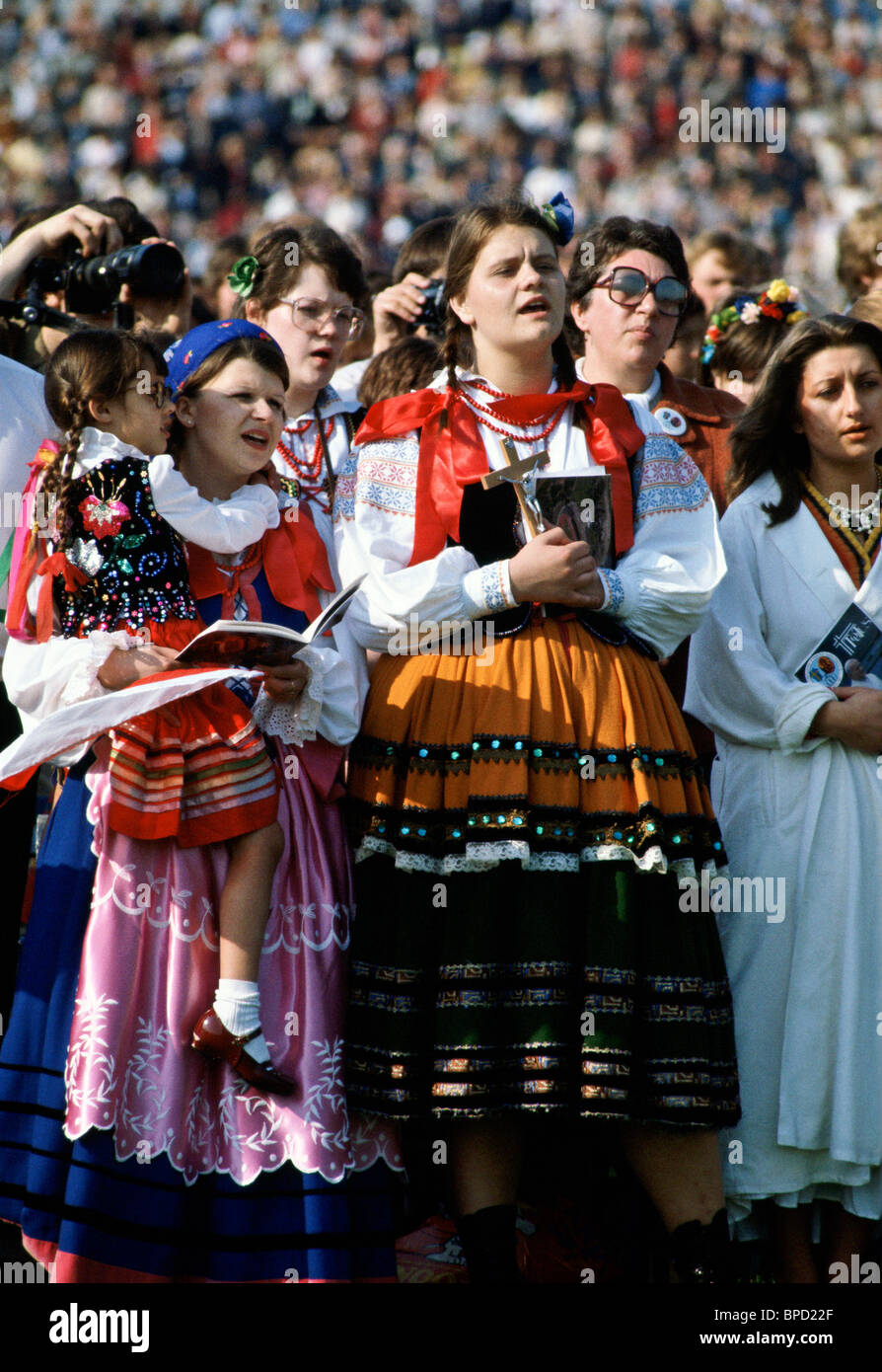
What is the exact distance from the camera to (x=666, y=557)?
11.9ft

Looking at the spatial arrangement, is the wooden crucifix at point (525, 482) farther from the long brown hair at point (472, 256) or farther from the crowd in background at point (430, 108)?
the crowd in background at point (430, 108)

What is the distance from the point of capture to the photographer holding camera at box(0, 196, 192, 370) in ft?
13.7

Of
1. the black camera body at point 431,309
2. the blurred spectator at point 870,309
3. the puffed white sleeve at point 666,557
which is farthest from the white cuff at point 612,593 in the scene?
the blurred spectator at point 870,309

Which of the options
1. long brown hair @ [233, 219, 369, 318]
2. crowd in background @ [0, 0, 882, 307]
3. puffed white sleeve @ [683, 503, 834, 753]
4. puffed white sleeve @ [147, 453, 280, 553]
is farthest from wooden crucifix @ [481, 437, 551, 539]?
crowd in background @ [0, 0, 882, 307]

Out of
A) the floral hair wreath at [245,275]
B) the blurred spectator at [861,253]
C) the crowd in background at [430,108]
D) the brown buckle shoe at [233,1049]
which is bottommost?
the brown buckle shoe at [233,1049]

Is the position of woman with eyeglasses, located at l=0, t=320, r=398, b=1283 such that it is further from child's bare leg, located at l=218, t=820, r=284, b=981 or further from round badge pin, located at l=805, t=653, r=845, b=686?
round badge pin, located at l=805, t=653, r=845, b=686

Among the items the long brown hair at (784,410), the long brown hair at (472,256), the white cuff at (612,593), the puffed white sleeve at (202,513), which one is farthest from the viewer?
the long brown hair at (784,410)

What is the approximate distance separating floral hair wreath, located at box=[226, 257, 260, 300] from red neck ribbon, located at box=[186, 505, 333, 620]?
3.37ft

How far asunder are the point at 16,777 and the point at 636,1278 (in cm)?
186

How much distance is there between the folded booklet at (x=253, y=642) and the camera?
3201mm

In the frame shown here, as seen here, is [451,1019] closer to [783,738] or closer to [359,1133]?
[359,1133]

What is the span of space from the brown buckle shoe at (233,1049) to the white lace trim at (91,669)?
677mm

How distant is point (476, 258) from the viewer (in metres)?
3.80
